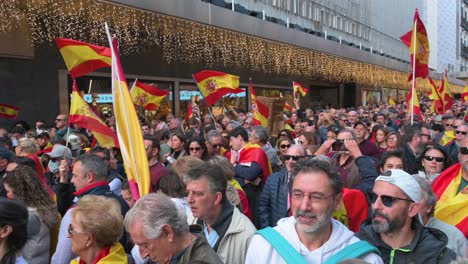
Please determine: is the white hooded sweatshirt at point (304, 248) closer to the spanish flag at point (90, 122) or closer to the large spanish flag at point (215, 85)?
the spanish flag at point (90, 122)

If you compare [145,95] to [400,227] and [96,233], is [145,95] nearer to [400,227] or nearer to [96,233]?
[96,233]

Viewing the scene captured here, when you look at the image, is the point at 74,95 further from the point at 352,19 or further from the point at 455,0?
the point at 455,0

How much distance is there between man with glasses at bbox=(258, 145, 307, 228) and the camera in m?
5.34

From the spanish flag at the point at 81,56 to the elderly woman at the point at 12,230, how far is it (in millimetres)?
3536

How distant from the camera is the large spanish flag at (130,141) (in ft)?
14.7

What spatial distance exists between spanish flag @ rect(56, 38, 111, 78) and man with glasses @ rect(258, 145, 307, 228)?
2.60 metres

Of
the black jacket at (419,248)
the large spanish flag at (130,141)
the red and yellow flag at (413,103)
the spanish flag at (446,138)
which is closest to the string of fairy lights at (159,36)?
the red and yellow flag at (413,103)

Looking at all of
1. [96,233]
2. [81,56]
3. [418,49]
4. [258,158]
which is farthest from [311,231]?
[418,49]

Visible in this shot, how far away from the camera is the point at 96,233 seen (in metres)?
3.28

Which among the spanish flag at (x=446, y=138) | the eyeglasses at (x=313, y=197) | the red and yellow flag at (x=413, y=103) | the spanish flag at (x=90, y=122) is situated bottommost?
the spanish flag at (x=446, y=138)

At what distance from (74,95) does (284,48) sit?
1672cm

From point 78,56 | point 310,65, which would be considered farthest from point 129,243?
point 310,65

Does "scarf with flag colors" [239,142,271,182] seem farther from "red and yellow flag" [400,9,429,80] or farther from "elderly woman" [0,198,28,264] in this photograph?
"red and yellow flag" [400,9,429,80]

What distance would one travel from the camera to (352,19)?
3997cm
